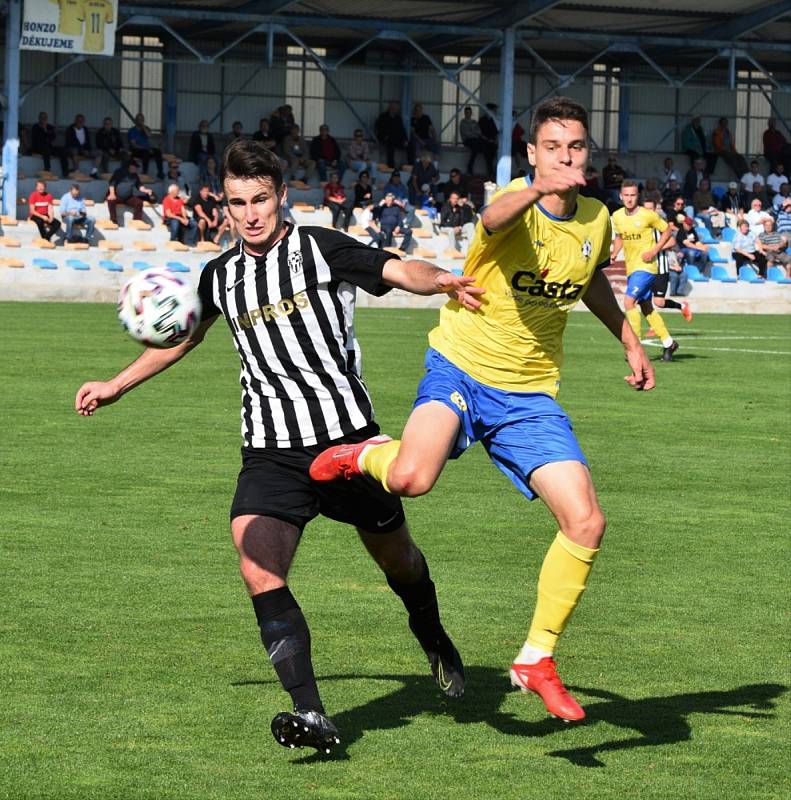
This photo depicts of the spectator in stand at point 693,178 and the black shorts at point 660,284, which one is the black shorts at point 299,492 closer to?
the black shorts at point 660,284

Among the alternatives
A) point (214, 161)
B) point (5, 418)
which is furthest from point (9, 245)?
point (5, 418)

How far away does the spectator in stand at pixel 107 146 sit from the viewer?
3669 cm

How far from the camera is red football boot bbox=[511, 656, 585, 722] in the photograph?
5.12 metres

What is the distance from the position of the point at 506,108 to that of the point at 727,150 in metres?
8.95

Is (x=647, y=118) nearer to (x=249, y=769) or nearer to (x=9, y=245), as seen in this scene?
Result: (x=9, y=245)

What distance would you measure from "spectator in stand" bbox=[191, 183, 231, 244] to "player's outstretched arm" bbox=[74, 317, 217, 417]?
28.8 metres

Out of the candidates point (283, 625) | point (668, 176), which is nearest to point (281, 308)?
point (283, 625)

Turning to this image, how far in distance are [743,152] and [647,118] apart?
3.31m

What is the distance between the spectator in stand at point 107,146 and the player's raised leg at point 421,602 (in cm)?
3184

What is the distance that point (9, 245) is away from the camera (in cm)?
3219

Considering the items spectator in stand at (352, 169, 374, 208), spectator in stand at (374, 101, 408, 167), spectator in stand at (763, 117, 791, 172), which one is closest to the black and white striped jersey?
spectator in stand at (352, 169, 374, 208)

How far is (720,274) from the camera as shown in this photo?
1492 inches

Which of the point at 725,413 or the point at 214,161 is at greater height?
the point at 214,161

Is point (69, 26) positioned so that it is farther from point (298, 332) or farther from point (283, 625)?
point (283, 625)
